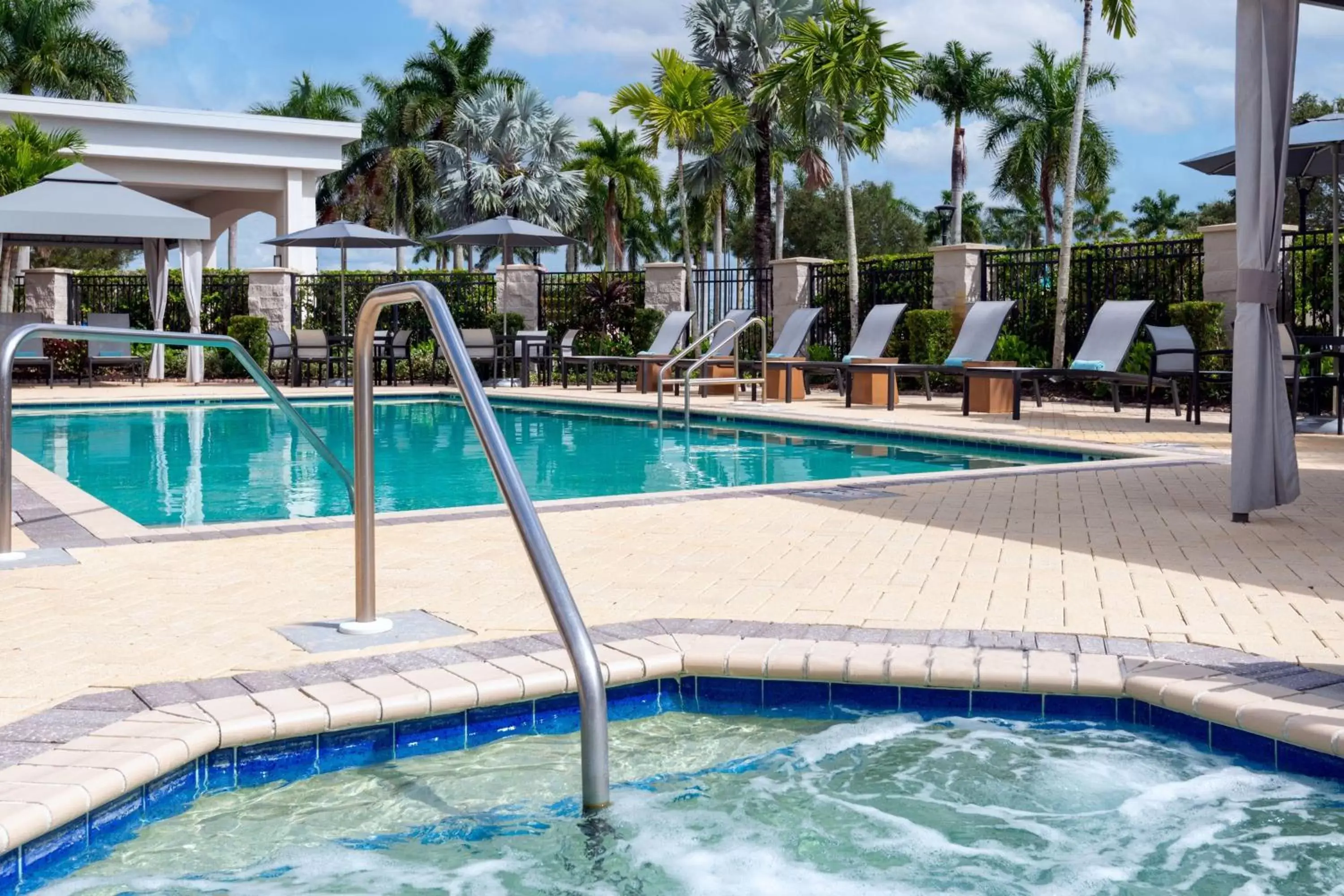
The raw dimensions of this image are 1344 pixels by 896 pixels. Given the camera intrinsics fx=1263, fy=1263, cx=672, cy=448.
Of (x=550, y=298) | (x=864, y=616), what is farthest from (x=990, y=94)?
(x=864, y=616)

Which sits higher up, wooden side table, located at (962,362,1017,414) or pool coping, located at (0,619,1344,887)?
wooden side table, located at (962,362,1017,414)

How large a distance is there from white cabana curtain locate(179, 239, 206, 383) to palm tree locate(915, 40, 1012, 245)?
2710 centimetres

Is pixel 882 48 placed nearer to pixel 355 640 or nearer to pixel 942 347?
pixel 942 347

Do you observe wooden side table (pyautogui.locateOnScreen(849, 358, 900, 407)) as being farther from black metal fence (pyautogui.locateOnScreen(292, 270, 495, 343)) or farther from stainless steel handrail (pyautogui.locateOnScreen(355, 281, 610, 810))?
stainless steel handrail (pyautogui.locateOnScreen(355, 281, 610, 810))

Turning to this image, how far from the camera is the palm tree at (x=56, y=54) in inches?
1377

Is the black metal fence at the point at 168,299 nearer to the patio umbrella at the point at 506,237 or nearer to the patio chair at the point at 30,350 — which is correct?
the patio chair at the point at 30,350

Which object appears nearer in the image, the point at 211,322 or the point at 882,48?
the point at 882,48

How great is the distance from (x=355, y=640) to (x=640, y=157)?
148 feet

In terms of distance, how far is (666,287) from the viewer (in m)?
19.6

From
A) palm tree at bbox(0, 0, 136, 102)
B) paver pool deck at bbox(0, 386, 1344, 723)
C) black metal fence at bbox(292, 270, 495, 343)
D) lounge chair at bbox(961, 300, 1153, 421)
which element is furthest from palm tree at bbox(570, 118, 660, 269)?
paver pool deck at bbox(0, 386, 1344, 723)

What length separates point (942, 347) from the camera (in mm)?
15594

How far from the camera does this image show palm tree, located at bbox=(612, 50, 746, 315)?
752 inches

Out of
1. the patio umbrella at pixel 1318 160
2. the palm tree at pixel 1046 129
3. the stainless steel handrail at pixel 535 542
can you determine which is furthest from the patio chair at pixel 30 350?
the palm tree at pixel 1046 129

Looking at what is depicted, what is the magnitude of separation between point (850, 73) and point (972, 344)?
4.90 metres
